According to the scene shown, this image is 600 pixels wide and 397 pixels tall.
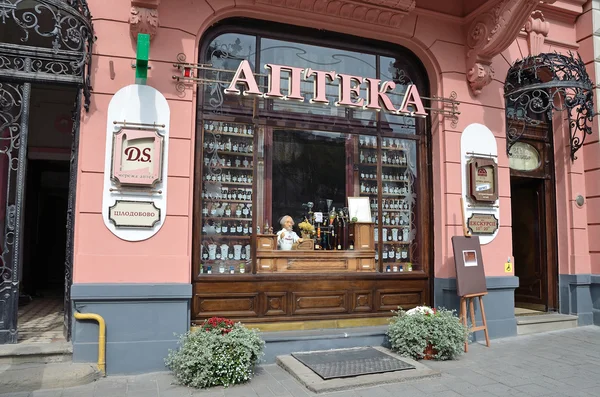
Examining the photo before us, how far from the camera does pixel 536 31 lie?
872 cm

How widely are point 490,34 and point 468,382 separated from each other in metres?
5.48

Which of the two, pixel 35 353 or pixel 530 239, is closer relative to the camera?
pixel 35 353

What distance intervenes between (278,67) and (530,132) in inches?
226

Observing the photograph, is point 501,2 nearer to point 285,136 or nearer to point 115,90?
point 285,136

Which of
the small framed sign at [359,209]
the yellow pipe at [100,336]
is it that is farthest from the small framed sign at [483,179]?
the yellow pipe at [100,336]

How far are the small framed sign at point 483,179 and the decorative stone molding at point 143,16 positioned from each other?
552 centimetres

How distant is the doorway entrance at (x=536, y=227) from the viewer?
29.1 feet

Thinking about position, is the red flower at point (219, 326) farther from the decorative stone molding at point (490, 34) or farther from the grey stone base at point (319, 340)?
the decorative stone molding at point (490, 34)

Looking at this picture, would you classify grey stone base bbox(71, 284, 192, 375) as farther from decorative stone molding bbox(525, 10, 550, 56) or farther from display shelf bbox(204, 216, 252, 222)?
decorative stone molding bbox(525, 10, 550, 56)

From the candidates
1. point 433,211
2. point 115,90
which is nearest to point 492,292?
point 433,211

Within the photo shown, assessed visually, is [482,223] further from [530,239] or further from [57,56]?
[57,56]

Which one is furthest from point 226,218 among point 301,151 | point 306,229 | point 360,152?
point 360,152

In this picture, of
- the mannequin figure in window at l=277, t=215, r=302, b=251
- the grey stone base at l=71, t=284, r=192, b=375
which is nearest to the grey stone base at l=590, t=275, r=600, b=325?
the mannequin figure in window at l=277, t=215, r=302, b=251

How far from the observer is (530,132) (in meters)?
8.91
